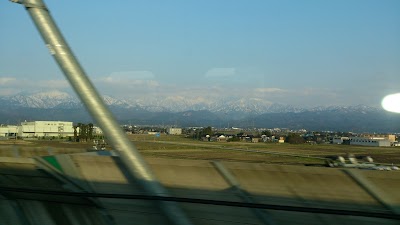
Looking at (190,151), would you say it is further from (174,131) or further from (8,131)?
(174,131)

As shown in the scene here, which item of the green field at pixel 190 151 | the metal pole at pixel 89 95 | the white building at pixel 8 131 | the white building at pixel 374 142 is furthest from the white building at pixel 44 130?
the white building at pixel 374 142

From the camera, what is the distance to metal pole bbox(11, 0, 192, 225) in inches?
193

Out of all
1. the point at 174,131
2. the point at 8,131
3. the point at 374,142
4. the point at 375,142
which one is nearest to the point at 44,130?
the point at 8,131

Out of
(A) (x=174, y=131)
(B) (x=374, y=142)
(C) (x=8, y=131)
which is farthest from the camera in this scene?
(A) (x=174, y=131)

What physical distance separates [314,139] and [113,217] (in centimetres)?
4821

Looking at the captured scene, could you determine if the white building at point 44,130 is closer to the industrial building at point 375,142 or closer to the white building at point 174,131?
the industrial building at point 375,142

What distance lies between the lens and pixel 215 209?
4.63 meters

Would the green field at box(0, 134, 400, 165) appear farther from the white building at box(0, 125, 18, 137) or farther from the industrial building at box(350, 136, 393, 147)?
the white building at box(0, 125, 18, 137)

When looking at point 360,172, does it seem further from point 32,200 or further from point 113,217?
point 32,200

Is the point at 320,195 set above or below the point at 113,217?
above


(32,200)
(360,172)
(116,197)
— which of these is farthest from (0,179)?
(360,172)

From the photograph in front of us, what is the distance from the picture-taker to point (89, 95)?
492cm

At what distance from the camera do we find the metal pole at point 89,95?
16.1 ft

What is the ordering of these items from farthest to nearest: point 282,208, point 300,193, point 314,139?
point 314,139, point 300,193, point 282,208
